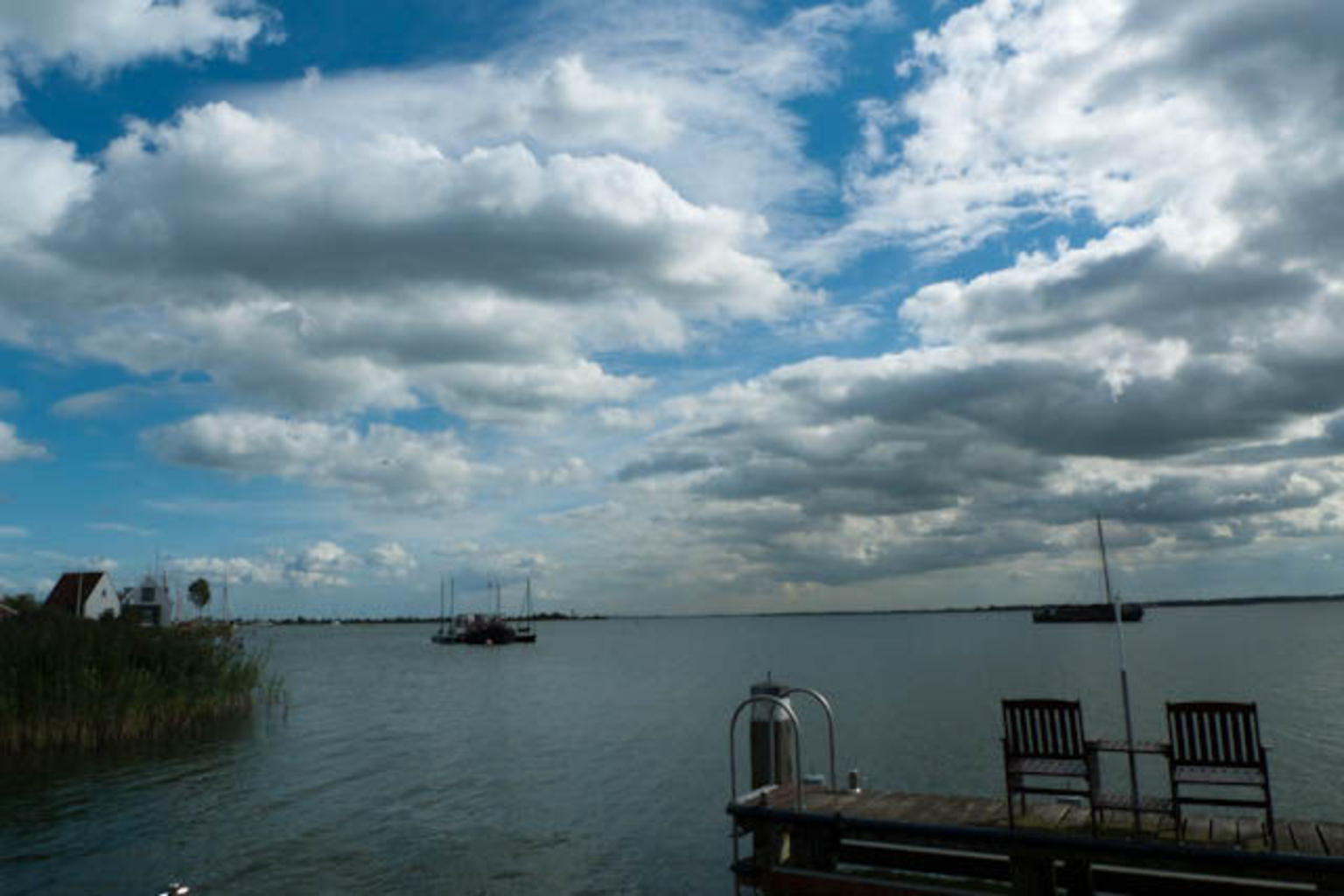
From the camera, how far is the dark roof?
77.8 meters

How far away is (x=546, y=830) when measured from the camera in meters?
19.4

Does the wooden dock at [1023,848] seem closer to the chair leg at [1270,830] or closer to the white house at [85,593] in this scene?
the chair leg at [1270,830]

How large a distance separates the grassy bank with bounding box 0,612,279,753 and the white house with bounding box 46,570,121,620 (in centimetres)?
5303

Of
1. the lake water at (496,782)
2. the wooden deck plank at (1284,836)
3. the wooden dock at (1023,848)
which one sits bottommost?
the lake water at (496,782)

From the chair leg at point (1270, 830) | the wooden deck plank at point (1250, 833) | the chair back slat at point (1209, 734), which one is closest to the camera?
the chair leg at point (1270, 830)

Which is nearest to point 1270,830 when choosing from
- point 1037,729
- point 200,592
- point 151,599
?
point 1037,729

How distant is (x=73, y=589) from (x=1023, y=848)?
3529 inches

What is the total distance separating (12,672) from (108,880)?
38.9 feet

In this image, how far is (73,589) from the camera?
8038cm

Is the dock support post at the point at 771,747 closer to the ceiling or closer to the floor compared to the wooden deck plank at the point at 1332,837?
closer to the ceiling

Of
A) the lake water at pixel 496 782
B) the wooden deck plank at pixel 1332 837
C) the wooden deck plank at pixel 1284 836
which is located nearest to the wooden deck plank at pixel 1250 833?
the wooden deck plank at pixel 1284 836

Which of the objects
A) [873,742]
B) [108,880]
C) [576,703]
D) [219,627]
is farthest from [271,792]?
[576,703]

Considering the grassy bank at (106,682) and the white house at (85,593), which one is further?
the white house at (85,593)

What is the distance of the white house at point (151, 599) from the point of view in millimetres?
99938
